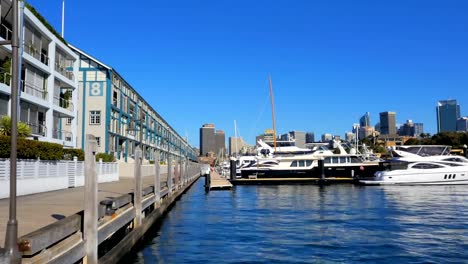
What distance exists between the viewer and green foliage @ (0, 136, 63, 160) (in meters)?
22.1

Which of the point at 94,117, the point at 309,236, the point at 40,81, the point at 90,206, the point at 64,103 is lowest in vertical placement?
the point at 309,236

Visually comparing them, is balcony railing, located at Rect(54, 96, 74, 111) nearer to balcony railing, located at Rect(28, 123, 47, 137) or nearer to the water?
balcony railing, located at Rect(28, 123, 47, 137)

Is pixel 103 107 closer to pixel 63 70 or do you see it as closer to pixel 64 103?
pixel 64 103

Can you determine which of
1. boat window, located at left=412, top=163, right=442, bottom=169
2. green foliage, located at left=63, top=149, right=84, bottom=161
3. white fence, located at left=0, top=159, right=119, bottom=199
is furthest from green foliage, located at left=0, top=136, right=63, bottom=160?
boat window, located at left=412, top=163, right=442, bottom=169

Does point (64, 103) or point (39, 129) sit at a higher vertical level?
point (64, 103)

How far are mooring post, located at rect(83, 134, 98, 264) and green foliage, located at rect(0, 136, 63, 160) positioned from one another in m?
14.4

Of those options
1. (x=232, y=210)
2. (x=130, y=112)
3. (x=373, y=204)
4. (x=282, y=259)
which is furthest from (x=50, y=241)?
(x=130, y=112)

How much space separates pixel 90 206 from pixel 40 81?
118ft

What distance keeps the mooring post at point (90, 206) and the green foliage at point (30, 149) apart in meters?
14.4

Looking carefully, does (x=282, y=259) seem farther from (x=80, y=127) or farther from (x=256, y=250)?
(x=80, y=127)

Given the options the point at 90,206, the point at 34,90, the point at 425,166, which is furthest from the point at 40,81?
the point at 425,166

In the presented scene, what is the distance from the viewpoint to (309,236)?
1836cm

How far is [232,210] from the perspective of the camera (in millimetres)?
29219

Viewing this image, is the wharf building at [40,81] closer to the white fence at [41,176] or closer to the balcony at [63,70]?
the balcony at [63,70]
